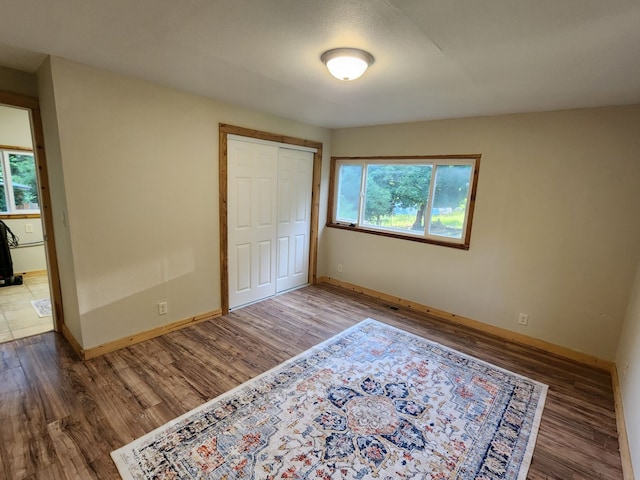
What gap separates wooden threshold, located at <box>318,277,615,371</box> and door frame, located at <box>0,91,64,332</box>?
3.38m

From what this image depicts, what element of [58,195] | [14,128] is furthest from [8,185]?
[58,195]

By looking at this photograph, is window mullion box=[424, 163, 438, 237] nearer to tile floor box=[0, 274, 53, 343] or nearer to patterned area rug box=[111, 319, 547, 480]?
patterned area rug box=[111, 319, 547, 480]

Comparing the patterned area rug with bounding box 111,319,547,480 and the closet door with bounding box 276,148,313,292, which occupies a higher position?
the closet door with bounding box 276,148,313,292

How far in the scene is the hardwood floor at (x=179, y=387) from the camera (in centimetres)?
173

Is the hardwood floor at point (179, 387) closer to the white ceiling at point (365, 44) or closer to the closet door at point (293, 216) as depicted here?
the closet door at point (293, 216)

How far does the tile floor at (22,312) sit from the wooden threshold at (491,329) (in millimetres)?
3605

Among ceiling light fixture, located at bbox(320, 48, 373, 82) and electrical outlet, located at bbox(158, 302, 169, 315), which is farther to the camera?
electrical outlet, located at bbox(158, 302, 169, 315)

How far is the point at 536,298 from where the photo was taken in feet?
10.2

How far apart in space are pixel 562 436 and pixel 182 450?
7.80ft

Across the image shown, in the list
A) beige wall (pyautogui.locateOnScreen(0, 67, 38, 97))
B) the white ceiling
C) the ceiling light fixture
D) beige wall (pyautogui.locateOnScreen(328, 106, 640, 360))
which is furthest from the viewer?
beige wall (pyautogui.locateOnScreen(328, 106, 640, 360))

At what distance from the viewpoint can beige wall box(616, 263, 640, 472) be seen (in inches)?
69.4

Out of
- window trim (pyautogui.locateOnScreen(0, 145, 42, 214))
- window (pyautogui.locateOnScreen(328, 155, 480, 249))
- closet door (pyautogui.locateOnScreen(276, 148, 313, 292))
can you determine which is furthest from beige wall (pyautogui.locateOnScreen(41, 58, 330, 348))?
window trim (pyautogui.locateOnScreen(0, 145, 42, 214))

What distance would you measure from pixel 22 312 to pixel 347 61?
4241 mm

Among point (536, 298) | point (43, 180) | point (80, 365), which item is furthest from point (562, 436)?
point (43, 180)
